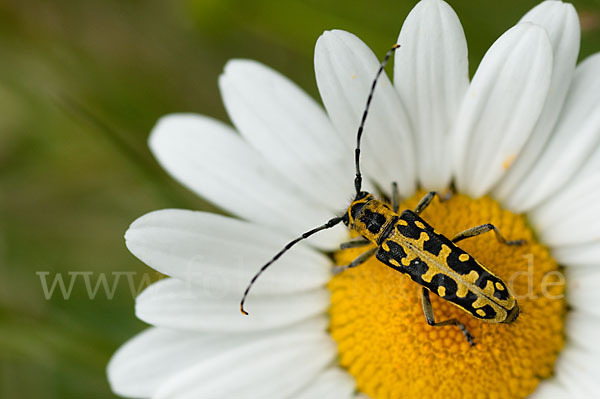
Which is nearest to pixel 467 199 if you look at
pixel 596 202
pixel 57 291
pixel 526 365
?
pixel 596 202

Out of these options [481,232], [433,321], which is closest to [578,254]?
[481,232]

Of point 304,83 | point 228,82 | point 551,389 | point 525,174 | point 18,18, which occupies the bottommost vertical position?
point 551,389

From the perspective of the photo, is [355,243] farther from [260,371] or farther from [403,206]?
[260,371]

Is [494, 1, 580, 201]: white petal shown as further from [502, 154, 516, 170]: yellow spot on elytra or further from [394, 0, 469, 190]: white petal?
[394, 0, 469, 190]: white petal

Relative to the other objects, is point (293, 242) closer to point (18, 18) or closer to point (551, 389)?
point (551, 389)

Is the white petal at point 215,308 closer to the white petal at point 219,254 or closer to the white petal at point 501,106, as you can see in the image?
the white petal at point 219,254

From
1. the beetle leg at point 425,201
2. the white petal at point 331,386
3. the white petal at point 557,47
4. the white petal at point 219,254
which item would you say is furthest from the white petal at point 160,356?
the white petal at point 557,47
